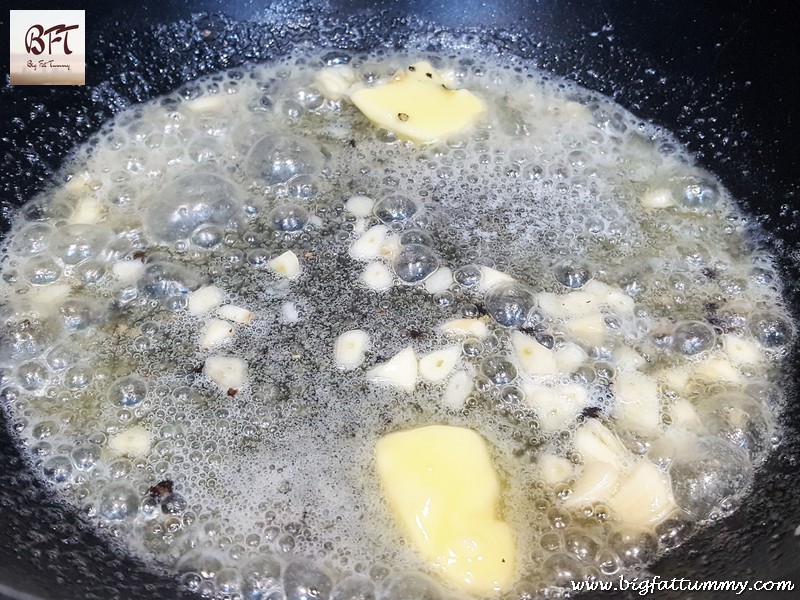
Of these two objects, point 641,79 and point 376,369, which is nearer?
point 376,369

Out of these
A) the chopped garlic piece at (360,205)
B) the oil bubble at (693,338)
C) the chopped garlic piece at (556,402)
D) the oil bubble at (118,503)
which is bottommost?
the oil bubble at (118,503)

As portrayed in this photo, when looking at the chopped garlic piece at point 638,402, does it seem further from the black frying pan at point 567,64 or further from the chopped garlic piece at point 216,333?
the chopped garlic piece at point 216,333

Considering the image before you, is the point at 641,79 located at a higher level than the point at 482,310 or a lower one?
higher

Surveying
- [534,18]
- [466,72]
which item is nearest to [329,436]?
[466,72]

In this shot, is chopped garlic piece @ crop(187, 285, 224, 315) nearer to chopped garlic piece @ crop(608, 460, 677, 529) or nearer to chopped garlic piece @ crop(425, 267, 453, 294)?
chopped garlic piece @ crop(425, 267, 453, 294)

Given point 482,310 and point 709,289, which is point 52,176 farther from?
point 709,289

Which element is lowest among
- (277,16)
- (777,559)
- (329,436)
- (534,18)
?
(329,436)
